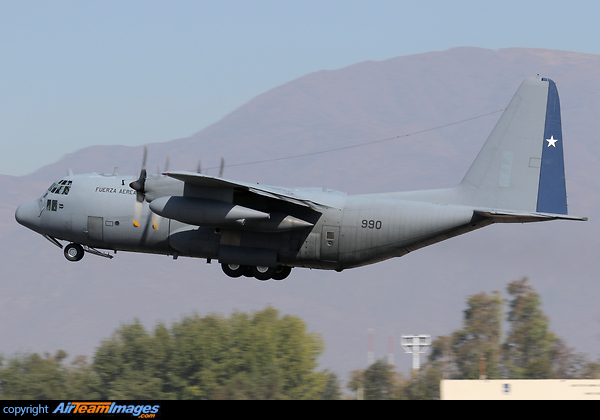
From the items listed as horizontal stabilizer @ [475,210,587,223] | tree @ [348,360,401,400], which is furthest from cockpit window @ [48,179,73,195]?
tree @ [348,360,401,400]

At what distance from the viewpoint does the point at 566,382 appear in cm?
3475

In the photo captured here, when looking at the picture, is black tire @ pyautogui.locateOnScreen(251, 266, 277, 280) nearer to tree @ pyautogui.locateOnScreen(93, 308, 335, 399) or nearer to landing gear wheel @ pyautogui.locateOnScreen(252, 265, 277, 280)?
landing gear wheel @ pyautogui.locateOnScreen(252, 265, 277, 280)

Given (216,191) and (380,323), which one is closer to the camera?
(216,191)

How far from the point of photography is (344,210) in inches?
1027

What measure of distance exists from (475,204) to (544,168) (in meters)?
2.26

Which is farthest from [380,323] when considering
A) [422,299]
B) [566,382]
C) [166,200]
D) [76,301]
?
[166,200]

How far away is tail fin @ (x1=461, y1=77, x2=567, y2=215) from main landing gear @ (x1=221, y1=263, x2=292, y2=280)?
6.34 m

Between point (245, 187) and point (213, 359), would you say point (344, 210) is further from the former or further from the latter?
point (213, 359)

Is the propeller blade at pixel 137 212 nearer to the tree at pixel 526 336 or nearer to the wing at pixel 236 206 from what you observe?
the wing at pixel 236 206

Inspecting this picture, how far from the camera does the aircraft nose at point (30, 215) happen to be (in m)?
28.8

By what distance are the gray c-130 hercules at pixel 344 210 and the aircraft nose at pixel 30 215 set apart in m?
2.85

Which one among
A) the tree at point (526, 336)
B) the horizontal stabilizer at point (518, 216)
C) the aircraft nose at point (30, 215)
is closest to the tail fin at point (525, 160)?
the horizontal stabilizer at point (518, 216)
